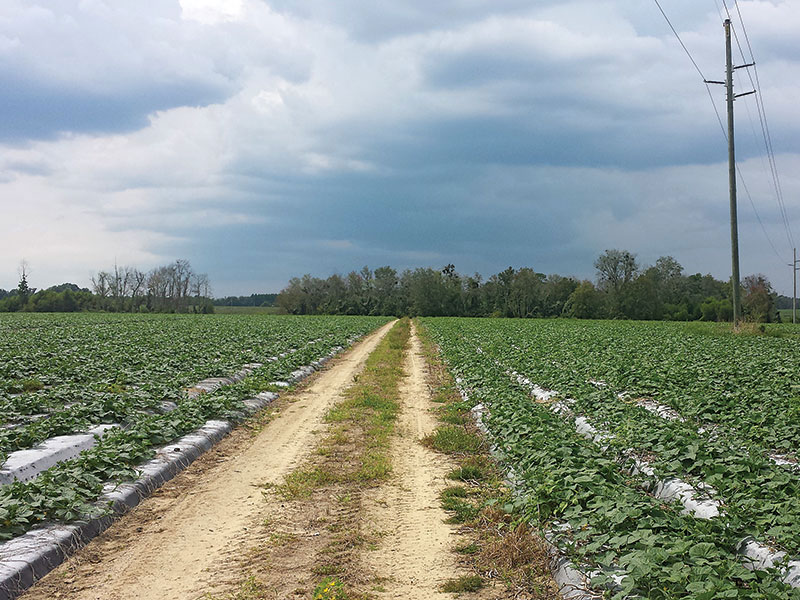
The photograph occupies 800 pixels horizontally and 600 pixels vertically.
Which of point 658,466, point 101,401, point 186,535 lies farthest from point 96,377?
point 658,466

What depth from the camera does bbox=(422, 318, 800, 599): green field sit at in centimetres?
423

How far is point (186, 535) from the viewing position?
585 cm

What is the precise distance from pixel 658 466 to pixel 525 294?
104 metres

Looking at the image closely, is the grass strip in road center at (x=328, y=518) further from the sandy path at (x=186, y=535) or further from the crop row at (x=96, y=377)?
the crop row at (x=96, y=377)

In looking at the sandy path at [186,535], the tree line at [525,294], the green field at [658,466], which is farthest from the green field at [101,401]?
the tree line at [525,294]

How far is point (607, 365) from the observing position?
17.0 meters

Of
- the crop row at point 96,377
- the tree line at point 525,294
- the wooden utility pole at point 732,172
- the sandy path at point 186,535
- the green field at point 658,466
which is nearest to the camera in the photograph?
the green field at point 658,466

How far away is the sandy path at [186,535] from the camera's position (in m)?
4.76

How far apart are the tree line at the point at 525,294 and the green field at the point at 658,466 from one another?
84.2m

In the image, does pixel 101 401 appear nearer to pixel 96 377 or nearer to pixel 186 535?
pixel 96 377

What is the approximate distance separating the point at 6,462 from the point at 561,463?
6801mm

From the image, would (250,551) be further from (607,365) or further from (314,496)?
(607,365)

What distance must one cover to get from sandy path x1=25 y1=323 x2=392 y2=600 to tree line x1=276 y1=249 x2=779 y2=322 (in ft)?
302

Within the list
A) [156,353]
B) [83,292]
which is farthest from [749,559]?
[83,292]
